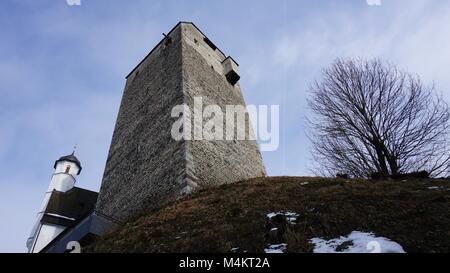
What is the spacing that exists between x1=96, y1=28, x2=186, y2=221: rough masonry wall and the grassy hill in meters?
1.81

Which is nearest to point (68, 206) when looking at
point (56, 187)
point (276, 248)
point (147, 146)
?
point (56, 187)

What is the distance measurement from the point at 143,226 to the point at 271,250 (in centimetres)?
381

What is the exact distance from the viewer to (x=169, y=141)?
11.1m

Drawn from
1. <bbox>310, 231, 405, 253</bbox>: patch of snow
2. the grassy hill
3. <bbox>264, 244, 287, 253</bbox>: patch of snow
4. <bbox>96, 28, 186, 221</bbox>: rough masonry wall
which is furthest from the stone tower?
<bbox>310, 231, 405, 253</bbox>: patch of snow

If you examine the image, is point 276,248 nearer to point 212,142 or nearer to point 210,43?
point 212,142

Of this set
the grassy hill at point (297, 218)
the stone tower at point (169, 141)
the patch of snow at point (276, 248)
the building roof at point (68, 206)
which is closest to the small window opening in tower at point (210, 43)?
the stone tower at point (169, 141)

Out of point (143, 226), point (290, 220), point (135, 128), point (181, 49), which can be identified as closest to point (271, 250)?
point (290, 220)

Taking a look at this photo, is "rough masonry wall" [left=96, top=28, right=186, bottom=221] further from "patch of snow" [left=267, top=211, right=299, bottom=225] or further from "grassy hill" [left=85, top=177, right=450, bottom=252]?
"patch of snow" [left=267, top=211, right=299, bottom=225]

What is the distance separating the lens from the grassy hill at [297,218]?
4867mm

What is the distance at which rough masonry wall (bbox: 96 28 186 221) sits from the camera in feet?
34.0

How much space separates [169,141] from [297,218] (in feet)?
20.3

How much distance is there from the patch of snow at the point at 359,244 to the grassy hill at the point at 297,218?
9cm
